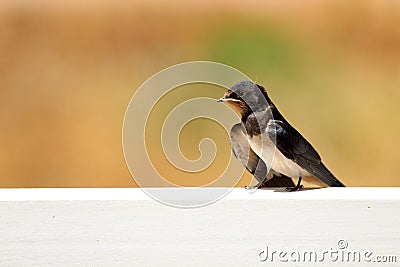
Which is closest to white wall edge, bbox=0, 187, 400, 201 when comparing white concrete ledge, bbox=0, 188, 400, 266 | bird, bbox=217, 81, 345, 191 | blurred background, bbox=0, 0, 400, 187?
white concrete ledge, bbox=0, 188, 400, 266

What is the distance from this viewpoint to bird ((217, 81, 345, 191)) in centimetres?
119

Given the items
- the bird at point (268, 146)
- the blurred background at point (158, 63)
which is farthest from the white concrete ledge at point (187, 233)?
the blurred background at point (158, 63)

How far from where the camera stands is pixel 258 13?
161 inches

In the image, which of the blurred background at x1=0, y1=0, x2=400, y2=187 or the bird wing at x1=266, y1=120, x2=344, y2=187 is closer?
the bird wing at x1=266, y1=120, x2=344, y2=187

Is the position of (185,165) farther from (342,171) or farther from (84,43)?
(84,43)

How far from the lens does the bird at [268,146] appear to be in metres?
1.19

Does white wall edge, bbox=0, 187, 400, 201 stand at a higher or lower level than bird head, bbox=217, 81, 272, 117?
lower

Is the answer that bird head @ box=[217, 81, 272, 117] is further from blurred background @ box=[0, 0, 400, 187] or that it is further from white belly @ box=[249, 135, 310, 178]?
blurred background @ box=[0, 0, 400, 187]

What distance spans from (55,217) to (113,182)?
3040mm

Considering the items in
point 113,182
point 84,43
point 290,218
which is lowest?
point 113,182

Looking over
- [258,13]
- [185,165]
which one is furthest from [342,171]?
[185,165]

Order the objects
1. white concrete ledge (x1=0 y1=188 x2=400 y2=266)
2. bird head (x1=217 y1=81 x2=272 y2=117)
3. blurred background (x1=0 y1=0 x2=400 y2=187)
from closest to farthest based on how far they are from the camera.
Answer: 1. white concrete ledge (x1=0 y1=188 x2=400 y2=266)
2. bird head (x1=217 y1=81 x2=272 y2=117)
3. blurred background (x1=0 y1=0 x2=400 y2=187)

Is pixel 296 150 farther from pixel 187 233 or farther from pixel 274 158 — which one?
pixel 187 233

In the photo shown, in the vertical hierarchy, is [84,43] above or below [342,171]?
above
